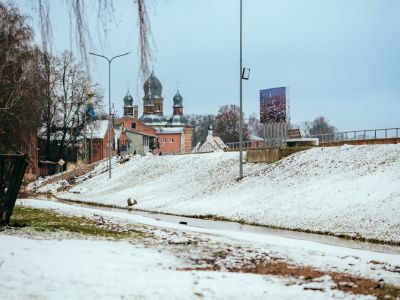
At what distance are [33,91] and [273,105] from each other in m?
32.4

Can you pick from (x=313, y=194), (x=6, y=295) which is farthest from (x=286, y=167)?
(x=6, y=295)

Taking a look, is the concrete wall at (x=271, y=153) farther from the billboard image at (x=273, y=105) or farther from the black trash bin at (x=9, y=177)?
the black trash bin at (x=9, y=177)

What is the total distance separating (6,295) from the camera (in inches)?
246

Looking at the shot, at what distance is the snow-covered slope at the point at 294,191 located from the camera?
22.9 m

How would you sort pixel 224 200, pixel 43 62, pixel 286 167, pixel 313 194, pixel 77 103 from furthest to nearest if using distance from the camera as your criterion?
pixel 77 103, pixel 286 167, pixel 224 200, pixel 313 194, pixel 43 62

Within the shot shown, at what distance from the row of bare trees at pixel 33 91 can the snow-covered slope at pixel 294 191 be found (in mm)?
8888

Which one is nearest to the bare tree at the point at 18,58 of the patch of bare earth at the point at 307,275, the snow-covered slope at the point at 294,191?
the patch of bare earth at the point at 307,275

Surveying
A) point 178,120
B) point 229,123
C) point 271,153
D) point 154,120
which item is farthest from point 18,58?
point 178,120

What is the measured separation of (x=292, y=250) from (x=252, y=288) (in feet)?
18.7

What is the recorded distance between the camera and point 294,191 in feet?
102

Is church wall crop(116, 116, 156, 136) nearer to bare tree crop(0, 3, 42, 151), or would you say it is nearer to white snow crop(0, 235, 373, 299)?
bare tree crop(0, 3, 42, 151)

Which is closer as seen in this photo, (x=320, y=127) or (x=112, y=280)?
(x=112, y=280)

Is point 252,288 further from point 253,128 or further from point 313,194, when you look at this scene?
point 253,128

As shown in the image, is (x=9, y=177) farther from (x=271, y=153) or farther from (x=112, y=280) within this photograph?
(x=271, y=153)
